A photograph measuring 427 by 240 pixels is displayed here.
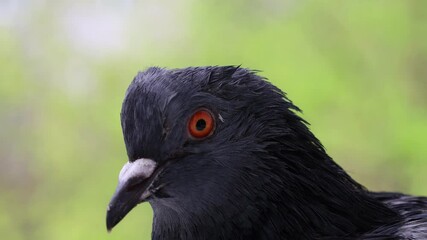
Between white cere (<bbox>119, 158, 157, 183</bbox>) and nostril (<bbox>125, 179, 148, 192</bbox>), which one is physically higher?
white cere (<bbox>119, 158, 157, 183</bbox>)

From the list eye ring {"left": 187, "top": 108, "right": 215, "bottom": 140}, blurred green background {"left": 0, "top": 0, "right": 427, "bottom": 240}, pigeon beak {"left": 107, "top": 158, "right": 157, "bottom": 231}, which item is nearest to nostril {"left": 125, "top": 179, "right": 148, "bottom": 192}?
pigeon beak {"left": 107, "top": 158, "right": 157, "bottom": 231}

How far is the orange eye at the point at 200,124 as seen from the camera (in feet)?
6.14

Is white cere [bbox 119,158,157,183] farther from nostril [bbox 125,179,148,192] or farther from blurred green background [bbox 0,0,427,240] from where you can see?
blurred green background [bbox 0,0,427,240]

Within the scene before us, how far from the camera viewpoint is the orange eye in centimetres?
187

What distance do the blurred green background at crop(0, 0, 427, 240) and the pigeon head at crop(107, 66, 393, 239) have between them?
2046 mm

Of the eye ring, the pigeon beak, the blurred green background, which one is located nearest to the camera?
the pigeon beak

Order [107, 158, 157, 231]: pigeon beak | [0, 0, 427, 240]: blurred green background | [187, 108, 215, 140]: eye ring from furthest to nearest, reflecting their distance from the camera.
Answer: [0, 0, 427, 240]: blurred green background → [187, 108, 215, 140]: eye ring → [107, 158, 157, 231]: pigeon beak

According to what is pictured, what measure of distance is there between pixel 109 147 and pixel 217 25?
1.06 metres

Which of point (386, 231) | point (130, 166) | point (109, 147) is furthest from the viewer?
point (109, 147)

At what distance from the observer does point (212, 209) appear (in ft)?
6.35

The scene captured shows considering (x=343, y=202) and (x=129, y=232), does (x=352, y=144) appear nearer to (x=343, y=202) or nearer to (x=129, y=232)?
(x=129, y=232)

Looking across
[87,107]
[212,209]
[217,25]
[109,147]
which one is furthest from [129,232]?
[212,209]

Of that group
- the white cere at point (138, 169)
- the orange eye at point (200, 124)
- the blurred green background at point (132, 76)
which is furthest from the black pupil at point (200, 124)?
the blurred green background at point (132, 76)

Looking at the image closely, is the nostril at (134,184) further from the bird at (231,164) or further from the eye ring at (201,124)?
the eye ring at (201,124)
